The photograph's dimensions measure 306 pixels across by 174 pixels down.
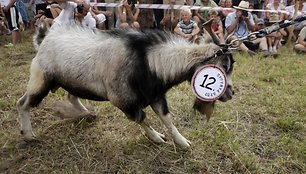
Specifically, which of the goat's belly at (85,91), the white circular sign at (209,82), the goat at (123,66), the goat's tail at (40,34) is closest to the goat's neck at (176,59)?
the goat at (123,66)

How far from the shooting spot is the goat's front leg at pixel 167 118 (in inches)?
139

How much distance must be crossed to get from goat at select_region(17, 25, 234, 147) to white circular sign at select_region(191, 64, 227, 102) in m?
0.10

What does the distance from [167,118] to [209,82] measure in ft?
2.36

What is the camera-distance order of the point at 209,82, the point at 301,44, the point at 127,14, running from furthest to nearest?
the point at 127,14 → the point at 301,44 → the point at 209,82

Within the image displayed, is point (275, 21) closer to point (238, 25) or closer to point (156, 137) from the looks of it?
point (238, 25)

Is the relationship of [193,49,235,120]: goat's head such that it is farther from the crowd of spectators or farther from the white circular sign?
the crowd of spectators

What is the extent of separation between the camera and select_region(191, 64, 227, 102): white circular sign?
298cm

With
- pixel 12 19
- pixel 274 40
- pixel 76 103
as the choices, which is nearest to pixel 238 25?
pixel 274 40

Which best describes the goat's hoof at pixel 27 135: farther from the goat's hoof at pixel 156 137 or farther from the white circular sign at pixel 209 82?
the white circular sign at pixel 209 82

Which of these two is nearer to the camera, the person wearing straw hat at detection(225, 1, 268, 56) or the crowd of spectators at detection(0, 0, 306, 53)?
the crowd of spectators at detection(0, 0, 306, 53)

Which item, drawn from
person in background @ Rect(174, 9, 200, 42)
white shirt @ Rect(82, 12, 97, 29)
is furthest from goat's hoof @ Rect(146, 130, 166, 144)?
white shirt @ Rect(82, 12, 97, 29)

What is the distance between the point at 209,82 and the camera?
300 cm

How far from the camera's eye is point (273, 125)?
13.4 feet

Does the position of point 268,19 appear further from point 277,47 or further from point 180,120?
point 180,120
